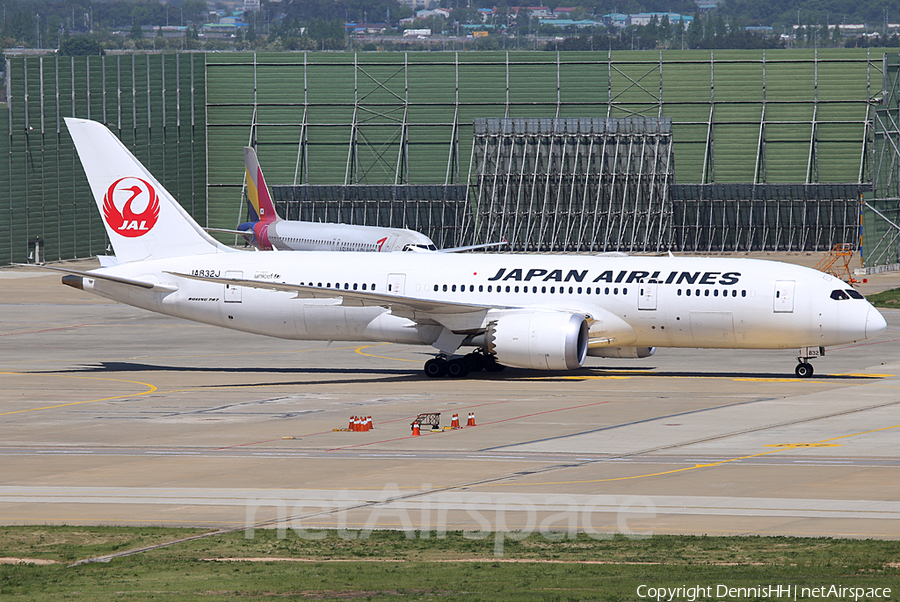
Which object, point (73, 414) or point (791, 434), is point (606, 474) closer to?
point (791, 434)

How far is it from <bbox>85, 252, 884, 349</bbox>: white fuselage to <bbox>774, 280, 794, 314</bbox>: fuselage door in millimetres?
35

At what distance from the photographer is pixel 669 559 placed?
69.0 feet

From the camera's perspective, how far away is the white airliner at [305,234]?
90294mm

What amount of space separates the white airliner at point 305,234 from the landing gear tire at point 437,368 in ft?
126

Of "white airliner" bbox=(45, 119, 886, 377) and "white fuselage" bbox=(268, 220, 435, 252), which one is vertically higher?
"white fuselage" bbox=(268, 220, 435, 252)

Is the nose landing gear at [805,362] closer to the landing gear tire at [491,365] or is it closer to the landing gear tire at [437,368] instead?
the landing gear tire at [491,365]

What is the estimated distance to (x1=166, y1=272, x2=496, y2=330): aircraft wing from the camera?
46.5 m

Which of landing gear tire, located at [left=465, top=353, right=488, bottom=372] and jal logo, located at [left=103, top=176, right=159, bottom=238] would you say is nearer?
landing gear tire, located at [left=465, top=353, right=488, bottom=372]

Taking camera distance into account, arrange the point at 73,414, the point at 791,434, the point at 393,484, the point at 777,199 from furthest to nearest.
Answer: the point at 777,199
the point at 73,414
the point at 791,434
the point at 393,484

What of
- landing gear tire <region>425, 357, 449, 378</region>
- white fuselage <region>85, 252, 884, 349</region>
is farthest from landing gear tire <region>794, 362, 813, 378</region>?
landing gear tire <region>425, 357, 449, 378</region>

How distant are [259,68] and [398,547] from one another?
98.6 meters

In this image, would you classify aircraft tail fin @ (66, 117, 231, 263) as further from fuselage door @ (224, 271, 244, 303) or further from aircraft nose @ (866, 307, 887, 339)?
aircraft nose @ (866, 307, 887, 339)

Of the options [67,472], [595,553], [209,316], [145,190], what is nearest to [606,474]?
[595,553]

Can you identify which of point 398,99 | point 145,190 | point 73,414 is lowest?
point 73,414
